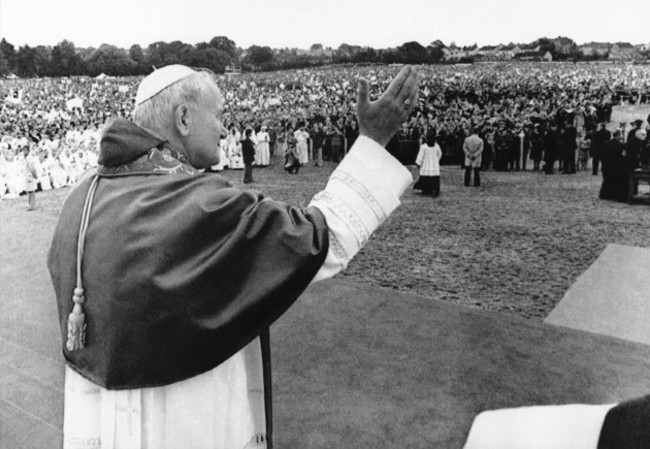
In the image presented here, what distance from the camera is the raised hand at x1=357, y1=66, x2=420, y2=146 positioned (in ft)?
4.73

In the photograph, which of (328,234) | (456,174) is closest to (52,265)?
(328,234)

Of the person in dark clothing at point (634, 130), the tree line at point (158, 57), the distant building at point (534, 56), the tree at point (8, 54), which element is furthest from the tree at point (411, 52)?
the tree at point (8, 54)

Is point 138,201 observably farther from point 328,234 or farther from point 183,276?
point 328,234

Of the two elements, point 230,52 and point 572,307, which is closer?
point 572,307

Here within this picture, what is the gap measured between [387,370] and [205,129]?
2793mm

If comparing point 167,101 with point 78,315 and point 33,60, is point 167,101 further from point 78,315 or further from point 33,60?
point 33,60

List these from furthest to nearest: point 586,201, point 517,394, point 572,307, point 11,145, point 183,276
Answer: point 11,145 → point 586,201 → point 572,307 → point 517,394 → point 183,276

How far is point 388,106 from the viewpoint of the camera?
1452mm

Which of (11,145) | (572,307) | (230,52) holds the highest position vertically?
(230,52)

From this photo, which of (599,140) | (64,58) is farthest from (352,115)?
(64,58)

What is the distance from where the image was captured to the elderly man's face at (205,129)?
159 centimetres

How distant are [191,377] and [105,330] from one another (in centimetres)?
23

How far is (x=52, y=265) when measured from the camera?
1629 mm

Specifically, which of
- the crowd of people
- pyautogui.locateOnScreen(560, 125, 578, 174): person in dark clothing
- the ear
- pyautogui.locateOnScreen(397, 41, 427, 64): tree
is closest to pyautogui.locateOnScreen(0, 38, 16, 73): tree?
the crowd of people
